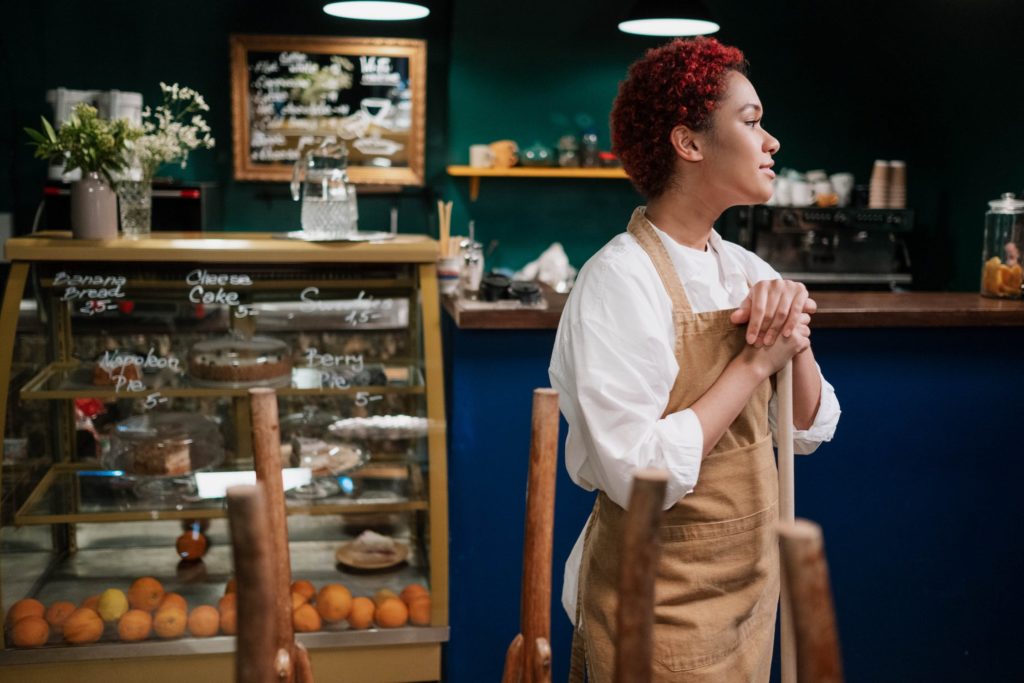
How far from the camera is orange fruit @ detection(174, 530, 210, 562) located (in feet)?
10.1

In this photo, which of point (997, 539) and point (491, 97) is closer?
point (997, 539)

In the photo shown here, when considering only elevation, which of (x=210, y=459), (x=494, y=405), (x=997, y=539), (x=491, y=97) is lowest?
(x=997, y=539)

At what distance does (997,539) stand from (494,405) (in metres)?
1.60

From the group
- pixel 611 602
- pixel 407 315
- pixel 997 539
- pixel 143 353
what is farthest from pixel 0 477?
pixel 997 539

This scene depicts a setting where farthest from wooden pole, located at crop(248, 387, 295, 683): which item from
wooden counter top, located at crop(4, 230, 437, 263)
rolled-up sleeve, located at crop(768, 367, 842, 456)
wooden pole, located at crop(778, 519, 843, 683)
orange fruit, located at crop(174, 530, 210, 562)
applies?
orange fruit, located at crop(174, 530, 210, 562)

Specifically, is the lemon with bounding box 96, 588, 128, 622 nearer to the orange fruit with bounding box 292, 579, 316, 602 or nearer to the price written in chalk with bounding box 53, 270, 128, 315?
the orange fruit with bounding box 292, 579, 316, 602

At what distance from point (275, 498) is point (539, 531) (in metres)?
0.32

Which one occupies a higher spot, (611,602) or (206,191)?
(206,191)

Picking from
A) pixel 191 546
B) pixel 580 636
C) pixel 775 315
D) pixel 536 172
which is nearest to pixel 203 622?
pixel 191 546

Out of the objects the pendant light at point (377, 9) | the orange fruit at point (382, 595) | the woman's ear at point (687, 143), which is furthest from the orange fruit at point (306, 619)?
the pendant light at point (377, 9)

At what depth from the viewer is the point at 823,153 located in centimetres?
614

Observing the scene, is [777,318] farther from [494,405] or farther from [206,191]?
[206,191]

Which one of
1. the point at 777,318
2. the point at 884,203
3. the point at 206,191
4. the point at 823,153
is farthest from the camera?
the point at 823,153

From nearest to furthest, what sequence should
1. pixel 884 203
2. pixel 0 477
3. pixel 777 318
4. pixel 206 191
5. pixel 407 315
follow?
1. pixel 777 318
2. pixel 0 477
3. pixel 407 315
4. pixel 206 191
5. pixel 884 203
